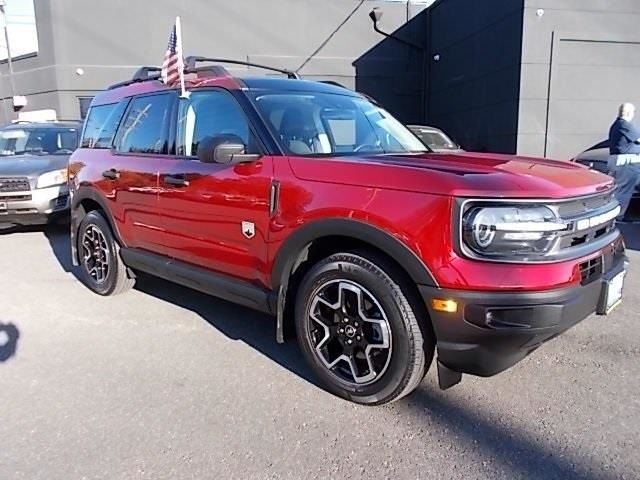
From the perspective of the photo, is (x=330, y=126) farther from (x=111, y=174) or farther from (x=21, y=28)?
(x=21, y=28)

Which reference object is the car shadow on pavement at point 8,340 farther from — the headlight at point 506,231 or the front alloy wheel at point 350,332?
the headlight at point 506,231

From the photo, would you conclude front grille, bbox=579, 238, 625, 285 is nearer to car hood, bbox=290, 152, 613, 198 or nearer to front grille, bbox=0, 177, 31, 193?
car hood, bbox=290, 152, 613, 198

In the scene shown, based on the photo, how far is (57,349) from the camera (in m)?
3.72

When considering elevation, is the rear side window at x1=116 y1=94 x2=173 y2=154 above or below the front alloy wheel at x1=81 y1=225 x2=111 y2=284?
above

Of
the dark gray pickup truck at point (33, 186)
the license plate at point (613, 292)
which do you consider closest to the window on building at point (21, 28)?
the dark gray pickup truck at point (33, 186)

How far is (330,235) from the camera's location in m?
2.85

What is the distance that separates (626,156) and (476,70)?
21.2ft

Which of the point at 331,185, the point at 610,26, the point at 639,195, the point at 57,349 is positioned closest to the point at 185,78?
the point at 331,185

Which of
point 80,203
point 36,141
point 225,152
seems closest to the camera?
point 225,152

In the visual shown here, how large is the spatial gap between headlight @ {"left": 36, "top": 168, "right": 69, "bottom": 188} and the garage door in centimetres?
1004

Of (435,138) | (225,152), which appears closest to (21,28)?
(435,138)

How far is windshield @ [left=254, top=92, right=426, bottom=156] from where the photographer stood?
333 cm

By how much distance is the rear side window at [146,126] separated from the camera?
405cm

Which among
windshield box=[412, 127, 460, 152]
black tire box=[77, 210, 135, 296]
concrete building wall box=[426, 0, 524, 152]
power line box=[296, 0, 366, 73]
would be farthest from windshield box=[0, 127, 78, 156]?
power line box=[296, 0, 366, 73]
